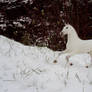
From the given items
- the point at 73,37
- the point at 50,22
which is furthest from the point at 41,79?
the point at 50,22

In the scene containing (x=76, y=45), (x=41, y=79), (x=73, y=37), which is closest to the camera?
(x=41, y=79)

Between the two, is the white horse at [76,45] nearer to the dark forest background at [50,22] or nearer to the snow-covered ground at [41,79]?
the snow-covered ground at [41,79]

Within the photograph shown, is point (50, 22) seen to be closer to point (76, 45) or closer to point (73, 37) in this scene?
point (73, 37)

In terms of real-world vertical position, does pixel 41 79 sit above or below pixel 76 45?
below

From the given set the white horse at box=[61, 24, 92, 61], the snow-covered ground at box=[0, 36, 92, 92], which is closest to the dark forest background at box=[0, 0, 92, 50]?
the white horse at box=[61, 24, 92, 61]

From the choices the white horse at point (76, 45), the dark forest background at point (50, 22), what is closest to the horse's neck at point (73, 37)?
the white horse at point (76, 45)

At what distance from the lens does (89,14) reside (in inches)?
241

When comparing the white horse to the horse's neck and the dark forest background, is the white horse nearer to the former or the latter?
the horse's neck

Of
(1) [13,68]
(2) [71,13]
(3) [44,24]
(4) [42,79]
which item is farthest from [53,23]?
(4) [42,79]

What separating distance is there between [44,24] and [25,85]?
159 inches

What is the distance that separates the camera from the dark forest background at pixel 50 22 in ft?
19.2

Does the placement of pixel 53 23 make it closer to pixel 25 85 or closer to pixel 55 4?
pixel 55 4

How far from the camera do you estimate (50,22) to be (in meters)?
6.00

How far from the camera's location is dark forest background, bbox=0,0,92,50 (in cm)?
587
